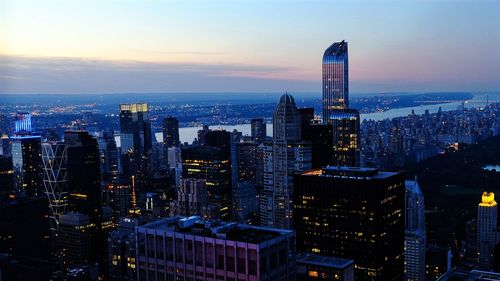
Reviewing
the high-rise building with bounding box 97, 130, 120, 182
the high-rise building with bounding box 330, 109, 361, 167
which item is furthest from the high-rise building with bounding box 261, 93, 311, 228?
the high-rise building with bounding box 97, 130, 120, 182

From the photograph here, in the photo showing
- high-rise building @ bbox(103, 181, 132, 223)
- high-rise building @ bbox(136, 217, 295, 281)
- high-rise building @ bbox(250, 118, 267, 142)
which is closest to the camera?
high-rise building @ bbox(136, 217, 295, 281)

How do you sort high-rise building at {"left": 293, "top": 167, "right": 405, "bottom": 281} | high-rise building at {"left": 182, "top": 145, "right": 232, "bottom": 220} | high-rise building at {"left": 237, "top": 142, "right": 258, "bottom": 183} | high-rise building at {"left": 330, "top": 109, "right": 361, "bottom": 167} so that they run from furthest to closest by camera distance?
1. high-rise building at {"left": 237, "top": 142, "right": 258, "bottom": 183}
2. high-rise building at {"left": 330, "top": 109, "right": 361, "bottom": 167}
3. high-rise building at {"left": 182, "top": 145, "right": 232, "bottom": 220}
4. high-rise building at {"left": 293, "top": 167, "right": 405, "bottom": 281}

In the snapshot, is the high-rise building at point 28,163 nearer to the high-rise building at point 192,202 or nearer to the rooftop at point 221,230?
the high-rise building at point 192,202

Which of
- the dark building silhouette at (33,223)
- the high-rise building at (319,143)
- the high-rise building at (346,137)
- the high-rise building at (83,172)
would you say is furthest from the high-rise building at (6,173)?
the high-rise building at (346,137)

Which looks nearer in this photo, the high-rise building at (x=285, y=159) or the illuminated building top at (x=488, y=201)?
the high-rise building at (x=285, y=159)

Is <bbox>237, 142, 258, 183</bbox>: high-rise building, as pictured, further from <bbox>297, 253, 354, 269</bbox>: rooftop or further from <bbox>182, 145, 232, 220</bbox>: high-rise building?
<bbox>297, 253, 354, 269</bbox>: rooftop

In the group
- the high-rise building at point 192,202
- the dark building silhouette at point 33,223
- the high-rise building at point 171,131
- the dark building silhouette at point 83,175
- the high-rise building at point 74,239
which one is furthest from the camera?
the high-rise building at point 171,131

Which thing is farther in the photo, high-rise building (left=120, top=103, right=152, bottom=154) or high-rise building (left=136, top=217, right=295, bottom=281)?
high-rise building (left=120, top=103, right=152, bottom=154)

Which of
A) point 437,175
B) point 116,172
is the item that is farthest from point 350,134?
point 116,172
